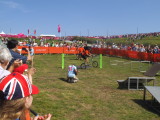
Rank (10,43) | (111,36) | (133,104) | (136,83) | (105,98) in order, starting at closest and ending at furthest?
1. (10,43)
2. (133,104)
3. (105,98)
4. (136,83)
5. (111,36)

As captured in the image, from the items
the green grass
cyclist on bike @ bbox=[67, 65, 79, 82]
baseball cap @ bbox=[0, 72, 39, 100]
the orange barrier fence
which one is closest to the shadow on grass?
the green grass

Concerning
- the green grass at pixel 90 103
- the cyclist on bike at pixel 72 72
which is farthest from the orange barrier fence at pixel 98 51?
the green grass at pixel 90 103

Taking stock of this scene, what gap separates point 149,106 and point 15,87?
6874 mm

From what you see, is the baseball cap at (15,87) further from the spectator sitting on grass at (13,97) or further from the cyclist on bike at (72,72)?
the cyclist on bike at (72,72)

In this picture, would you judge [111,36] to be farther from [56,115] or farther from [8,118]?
[8,118]

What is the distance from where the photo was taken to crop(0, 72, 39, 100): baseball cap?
1.78 meters

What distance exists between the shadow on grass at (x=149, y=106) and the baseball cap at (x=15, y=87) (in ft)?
20.0

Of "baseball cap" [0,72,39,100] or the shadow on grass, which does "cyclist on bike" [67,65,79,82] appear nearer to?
the shadow on grass

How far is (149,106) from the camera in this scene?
26.0ft

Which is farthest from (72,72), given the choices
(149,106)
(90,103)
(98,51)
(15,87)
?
(98,51)

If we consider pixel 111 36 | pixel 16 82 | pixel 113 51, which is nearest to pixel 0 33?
pixel 113 51

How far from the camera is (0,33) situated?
154ft

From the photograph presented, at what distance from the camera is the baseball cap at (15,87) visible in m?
1.78

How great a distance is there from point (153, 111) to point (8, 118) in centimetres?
638
